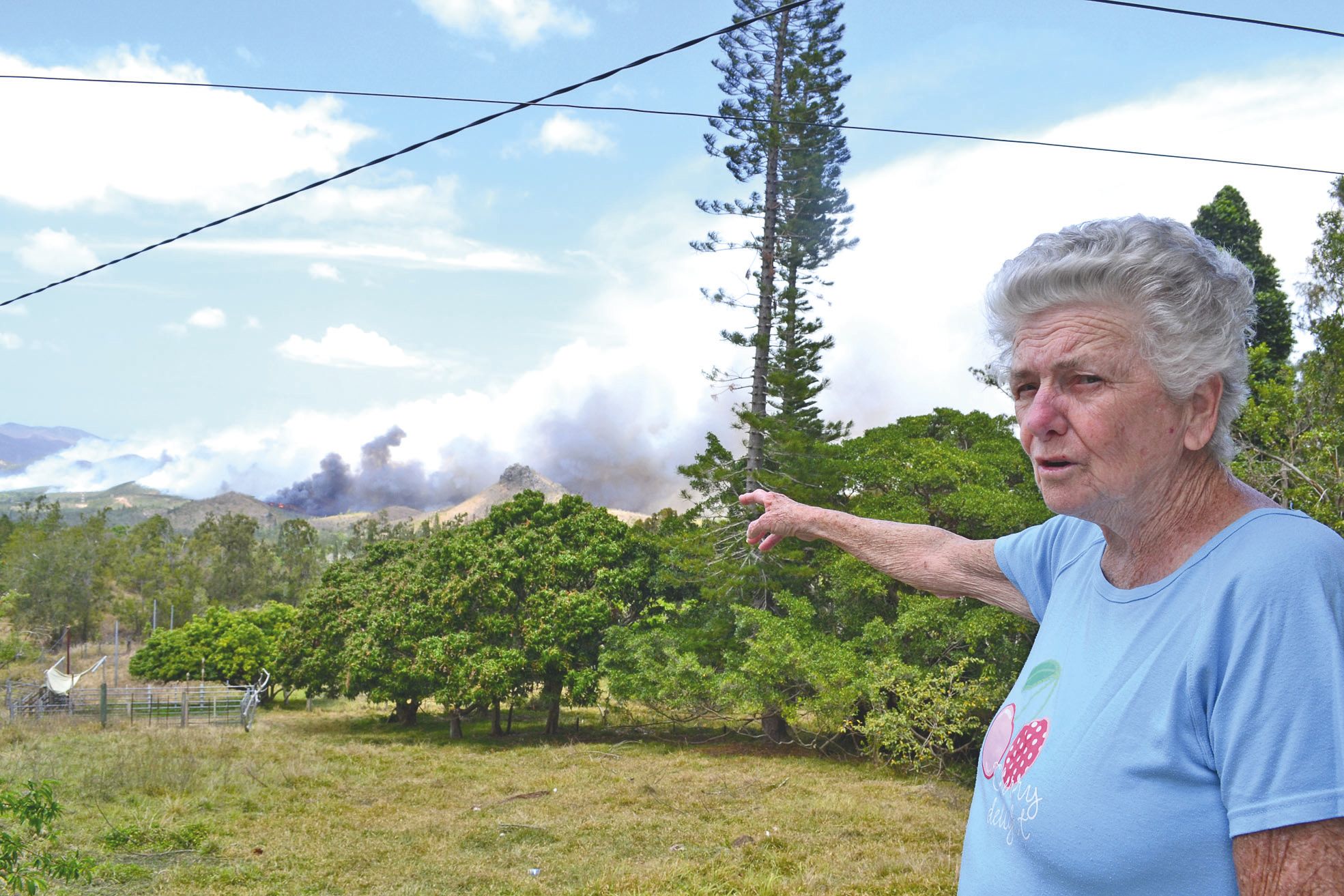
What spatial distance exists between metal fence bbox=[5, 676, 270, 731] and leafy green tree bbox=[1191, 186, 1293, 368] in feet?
72.6

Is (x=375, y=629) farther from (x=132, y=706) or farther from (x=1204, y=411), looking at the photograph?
(x=1204, y=411)

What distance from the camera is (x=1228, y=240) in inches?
663

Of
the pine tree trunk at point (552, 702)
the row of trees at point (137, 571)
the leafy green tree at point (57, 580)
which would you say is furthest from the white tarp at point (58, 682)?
the leafy green tree at point (57, 580)

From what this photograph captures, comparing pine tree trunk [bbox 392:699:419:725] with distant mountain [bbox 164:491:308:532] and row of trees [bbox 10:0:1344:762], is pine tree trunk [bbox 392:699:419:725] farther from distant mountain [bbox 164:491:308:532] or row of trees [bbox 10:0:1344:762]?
distant mountain [bbox 164:491:308:532]

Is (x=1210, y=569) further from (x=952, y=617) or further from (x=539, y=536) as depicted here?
(x=539, y=536)

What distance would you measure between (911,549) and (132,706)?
2520cm

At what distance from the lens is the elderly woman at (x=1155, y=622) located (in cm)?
82

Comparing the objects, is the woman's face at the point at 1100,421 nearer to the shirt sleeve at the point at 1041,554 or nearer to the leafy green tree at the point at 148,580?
the shirt sleeve at the point at 1041,554

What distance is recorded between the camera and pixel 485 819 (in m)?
10.8

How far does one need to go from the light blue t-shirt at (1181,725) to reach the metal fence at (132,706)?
74.1 feet

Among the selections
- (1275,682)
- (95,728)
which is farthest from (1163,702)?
(95,728)

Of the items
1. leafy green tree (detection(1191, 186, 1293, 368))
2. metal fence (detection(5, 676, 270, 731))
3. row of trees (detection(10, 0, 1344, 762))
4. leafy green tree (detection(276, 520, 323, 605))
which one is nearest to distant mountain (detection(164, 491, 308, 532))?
leafy green tree (detection(276, 520, 323, 605))

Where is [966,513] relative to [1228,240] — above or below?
below

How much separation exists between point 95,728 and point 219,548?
A: 3590cm
